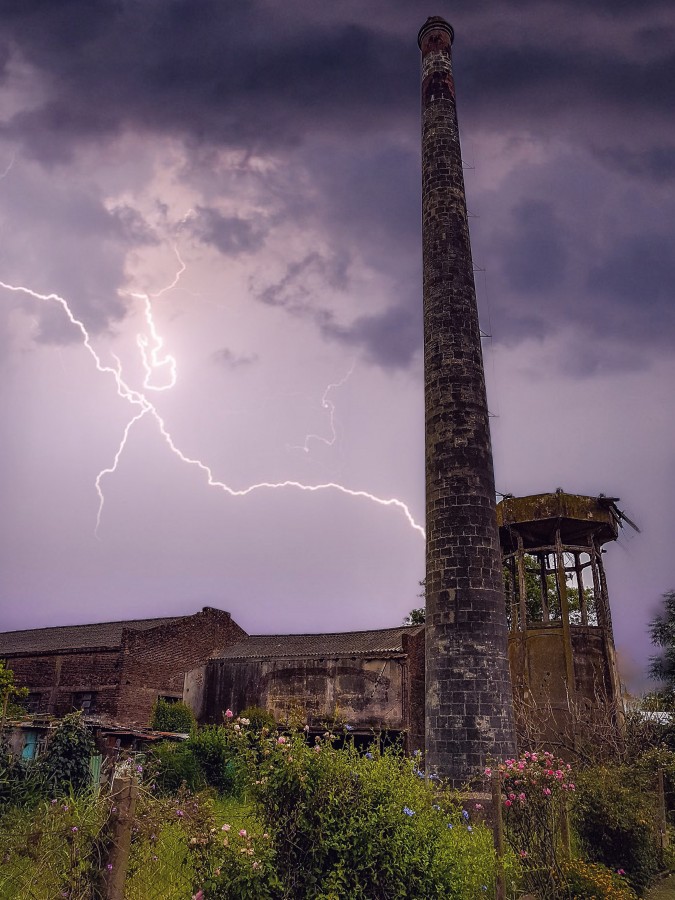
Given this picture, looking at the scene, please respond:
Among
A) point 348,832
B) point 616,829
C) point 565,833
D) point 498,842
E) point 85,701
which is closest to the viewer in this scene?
point 348,832

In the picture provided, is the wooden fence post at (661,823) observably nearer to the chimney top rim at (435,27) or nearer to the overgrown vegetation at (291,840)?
the overgrown vegetation at (291,840)

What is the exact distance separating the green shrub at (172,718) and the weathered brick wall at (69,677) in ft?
4.90

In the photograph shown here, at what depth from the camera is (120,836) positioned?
13.6 ft

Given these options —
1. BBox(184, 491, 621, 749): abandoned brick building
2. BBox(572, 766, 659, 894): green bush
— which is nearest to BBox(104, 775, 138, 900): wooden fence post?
BBox(572, 766, 659, 894): green bush

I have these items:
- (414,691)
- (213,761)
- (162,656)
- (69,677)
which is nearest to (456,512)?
(213,761)

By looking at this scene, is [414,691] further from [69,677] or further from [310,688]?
[69,677]

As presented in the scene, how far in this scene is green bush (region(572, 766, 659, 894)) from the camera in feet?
32.6

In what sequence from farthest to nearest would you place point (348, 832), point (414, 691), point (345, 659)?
point (345, 659) → point (414, 691) → point (348, 832)

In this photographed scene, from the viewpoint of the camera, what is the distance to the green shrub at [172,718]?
23.7 m

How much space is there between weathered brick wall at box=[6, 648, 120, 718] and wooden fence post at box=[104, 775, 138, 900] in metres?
21.7

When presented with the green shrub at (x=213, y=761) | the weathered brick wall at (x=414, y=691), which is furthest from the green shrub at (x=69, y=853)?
the weathered brick wall at (x=414, y=691)

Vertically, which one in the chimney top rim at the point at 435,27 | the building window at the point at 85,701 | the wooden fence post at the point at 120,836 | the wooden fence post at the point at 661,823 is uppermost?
the chimney top rim at the point at 435,27

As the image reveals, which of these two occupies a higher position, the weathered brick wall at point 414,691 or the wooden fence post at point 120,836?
the weathered brick wall at point 414,691

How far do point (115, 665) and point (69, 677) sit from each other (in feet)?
7.57
